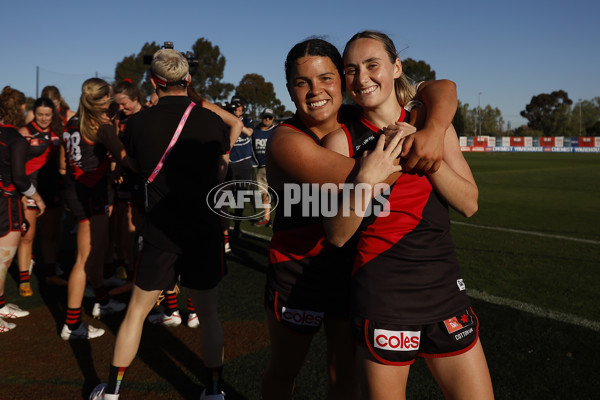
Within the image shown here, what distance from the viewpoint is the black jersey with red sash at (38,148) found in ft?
18.2

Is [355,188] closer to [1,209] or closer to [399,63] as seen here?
[399,63]

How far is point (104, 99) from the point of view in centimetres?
409

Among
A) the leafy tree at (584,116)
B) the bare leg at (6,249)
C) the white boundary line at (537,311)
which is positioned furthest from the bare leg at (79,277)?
the leafy tree at (584,116)

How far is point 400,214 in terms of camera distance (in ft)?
5.78

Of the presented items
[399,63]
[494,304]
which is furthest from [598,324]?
[399,63]

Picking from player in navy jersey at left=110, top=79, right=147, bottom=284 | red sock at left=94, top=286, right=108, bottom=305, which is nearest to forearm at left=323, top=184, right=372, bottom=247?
red sock at left=94, top=286, right=108, bottom=305

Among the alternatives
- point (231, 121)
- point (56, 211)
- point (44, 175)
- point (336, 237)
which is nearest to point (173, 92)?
point (231, 121)

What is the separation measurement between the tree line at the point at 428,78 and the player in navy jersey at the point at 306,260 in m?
37.6

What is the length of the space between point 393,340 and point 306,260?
625 mm

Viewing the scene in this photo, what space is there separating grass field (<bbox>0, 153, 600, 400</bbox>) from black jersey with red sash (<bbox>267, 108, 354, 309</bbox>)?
1.28 metres

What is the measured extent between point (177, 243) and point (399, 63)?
1.76 meters

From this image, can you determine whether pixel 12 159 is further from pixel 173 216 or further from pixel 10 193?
pixel 173 216

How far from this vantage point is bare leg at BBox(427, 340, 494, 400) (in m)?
1.77

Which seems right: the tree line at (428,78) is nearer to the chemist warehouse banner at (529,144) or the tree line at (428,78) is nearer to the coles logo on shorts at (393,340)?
the chemist warehouse banner at (529,144)
